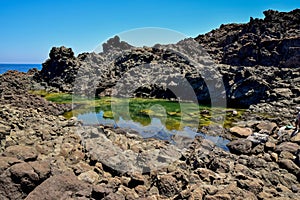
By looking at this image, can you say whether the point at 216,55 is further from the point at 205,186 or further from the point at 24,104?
the point at 205,186

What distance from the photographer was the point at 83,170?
10922 millimetres

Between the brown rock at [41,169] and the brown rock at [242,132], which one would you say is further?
the brown rock at [242,132]

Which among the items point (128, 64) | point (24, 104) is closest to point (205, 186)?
Answer: point (24, 104)

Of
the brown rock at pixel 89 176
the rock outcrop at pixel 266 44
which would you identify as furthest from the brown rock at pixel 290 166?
the rock outcrop at pixel 266 44

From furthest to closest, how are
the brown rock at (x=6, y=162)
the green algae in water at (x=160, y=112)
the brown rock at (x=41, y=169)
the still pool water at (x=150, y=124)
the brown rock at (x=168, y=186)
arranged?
the green algae in water at (x=160, y=112), the still pool water at (x=150, y=124), the brown rock at (x=168, y=186), the brown rock at (x=41, y=169), the brown rock at (x=6, y=162)

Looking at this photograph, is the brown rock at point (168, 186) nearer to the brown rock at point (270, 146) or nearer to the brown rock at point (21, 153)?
the brown rock at point (21, 153)

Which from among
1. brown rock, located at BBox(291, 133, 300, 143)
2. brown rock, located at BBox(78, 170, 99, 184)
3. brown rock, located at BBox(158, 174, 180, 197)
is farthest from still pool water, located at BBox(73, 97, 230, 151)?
brown rock, located at BBox(78, 170, 99, 184)

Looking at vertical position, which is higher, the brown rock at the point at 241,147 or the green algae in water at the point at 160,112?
the green algae in water at the point at 160,112

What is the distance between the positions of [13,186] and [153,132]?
15018 mm

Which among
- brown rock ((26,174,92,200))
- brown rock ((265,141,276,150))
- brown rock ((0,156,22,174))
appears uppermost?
brown rock ((0,156,22,174))

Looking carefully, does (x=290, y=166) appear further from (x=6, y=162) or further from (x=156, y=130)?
(x=6, y=162)

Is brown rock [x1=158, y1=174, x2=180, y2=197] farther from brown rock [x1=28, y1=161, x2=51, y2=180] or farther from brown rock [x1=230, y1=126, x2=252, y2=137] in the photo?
brown rock [x1=230, y1=126, x2=252, y2=137]

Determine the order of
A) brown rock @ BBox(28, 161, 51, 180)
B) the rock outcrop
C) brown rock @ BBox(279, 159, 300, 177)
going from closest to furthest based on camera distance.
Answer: brown rock @ BBox(28, 161, 51, 180), brown rock @ BBox(279, 159, 300, 177), the rock outcrop

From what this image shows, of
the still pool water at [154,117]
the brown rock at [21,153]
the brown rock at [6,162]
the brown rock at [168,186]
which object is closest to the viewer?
the brown rock at [6,162]
